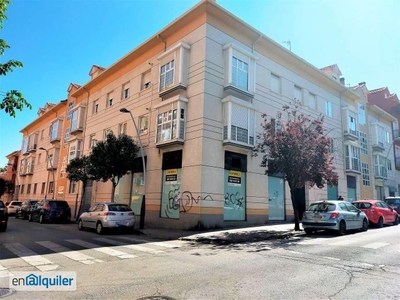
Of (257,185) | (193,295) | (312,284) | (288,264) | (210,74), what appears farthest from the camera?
(257,185)

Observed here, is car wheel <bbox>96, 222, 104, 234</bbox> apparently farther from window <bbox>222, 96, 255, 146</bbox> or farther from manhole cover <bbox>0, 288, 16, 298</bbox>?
manhole cover <bbox>0, 288, 16, 298</bbox>

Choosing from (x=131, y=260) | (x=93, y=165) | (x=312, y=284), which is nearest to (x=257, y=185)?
(x=93, y=165)

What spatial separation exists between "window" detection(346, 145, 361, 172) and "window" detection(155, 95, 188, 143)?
55.9ft

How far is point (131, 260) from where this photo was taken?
311 inches

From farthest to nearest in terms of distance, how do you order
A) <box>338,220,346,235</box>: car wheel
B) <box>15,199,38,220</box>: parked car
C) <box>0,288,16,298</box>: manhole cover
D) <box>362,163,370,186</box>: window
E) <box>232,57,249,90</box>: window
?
<box>362,163,370,186</box>: window, <box>15,199,38,220</box>: parked car, <box>232,57,249,90</box>: window, <box>338,220,346,235</box>: car wheel, <box>0,288,16,298</box>: manhole cover

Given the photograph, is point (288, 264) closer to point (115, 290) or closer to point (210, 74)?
point (115, 290)

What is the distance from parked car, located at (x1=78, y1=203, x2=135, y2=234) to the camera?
47.1 feet

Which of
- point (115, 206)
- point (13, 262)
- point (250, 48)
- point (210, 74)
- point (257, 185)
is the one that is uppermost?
point (250, 48)

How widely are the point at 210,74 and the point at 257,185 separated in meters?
7.36

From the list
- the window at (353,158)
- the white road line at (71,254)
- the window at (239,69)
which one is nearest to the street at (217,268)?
the white road line at (71,254)

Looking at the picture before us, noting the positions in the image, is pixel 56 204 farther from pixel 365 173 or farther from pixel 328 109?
pixel 365 173

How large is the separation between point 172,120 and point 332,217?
9989mm

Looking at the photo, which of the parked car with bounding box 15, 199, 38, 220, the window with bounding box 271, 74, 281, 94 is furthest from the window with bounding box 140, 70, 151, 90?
the parked car with bounding box 15, 199, 38, 220

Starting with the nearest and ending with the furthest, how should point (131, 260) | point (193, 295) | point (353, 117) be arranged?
point (193, 295)
point (131, 260)
point (353, 117)
